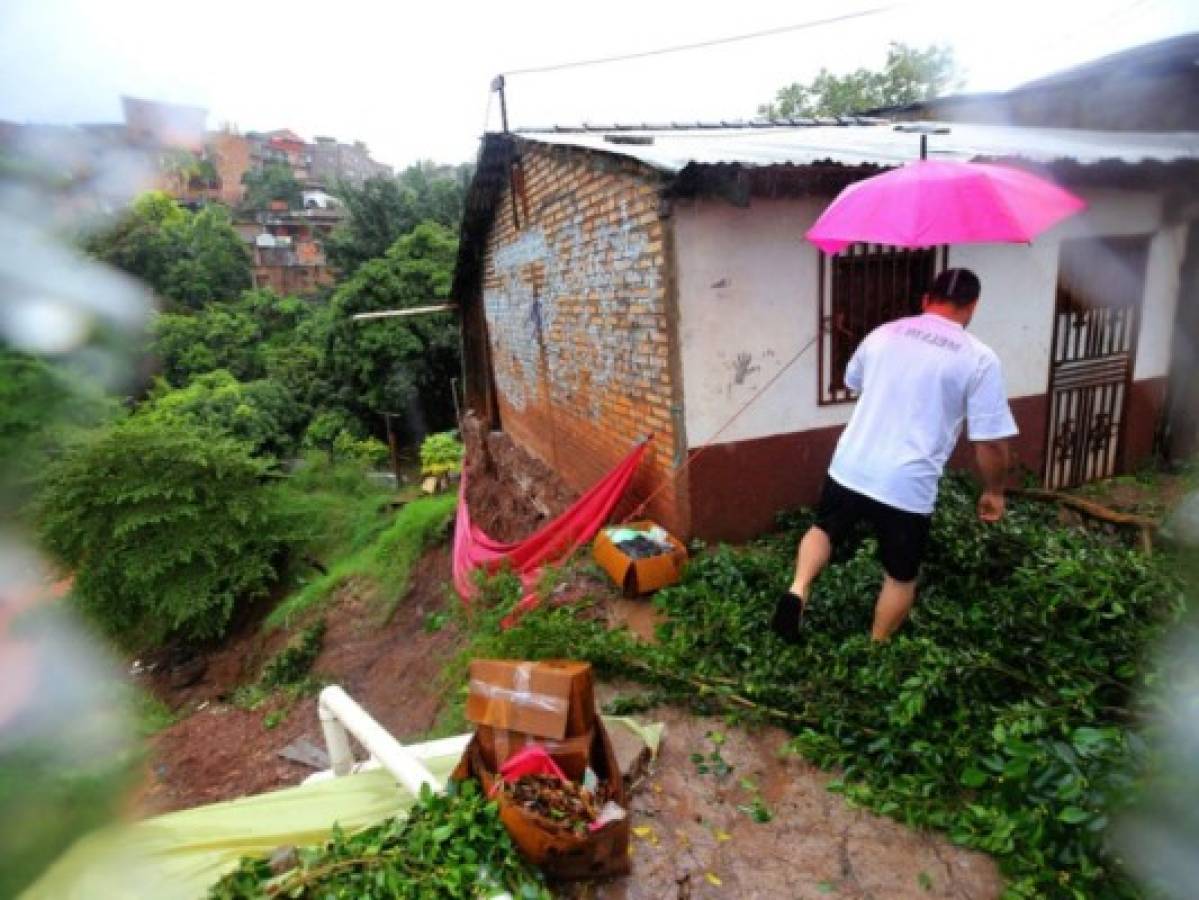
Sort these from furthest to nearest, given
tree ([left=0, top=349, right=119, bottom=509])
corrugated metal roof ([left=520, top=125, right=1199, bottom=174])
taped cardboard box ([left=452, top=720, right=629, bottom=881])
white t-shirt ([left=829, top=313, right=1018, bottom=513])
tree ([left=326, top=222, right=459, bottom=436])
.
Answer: tree ([left=326, top=222, right=459, bottom=436])
corrugated metal roof ([left=520, top=125, right=1199, bottom=174])
white t-shirt ([left=829, top=313, right=1018, bottom=513])
taped cardboard box ([left=452, top=720, right=629, bottom=881])
tree ([left=0, top=349, right=119, bottom=509])

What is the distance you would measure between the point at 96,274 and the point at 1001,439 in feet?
10.3

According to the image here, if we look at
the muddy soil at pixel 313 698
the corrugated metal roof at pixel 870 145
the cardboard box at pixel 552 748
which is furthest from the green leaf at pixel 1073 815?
the muddy soil at pixel 313 698

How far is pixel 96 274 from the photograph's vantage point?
0.80m

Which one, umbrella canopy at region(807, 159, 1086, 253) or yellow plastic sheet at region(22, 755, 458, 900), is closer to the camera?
yellow plastic sheet at region(22, 755, 458, 900)

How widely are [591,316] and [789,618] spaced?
3378mm

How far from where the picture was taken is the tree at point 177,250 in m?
0.90

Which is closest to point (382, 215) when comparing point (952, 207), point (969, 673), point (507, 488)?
point (507, 488)

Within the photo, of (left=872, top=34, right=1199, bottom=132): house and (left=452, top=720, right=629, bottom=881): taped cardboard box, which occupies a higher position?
(left=872, top=34, right=1199, bottom=132): house

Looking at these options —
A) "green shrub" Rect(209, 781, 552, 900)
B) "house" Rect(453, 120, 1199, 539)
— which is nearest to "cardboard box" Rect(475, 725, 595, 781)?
"green shrub" Rect(209, 781, 552, 900)

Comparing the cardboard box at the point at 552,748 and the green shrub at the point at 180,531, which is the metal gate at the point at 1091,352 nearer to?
the cardboard box at the point at 552,748

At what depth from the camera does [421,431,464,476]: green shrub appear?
14.7 meters

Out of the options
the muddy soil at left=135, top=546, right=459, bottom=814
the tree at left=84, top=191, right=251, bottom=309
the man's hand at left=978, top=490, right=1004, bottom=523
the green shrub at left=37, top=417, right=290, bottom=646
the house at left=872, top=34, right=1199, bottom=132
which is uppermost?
the house at left=872, top=34, right=1199, bottom=132

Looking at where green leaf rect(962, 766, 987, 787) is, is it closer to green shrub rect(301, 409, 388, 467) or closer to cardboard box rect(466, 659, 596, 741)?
cardboard box rect(466, 659, 596, 741)

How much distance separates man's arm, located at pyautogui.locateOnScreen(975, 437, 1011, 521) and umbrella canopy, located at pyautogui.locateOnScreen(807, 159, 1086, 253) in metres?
0.88
